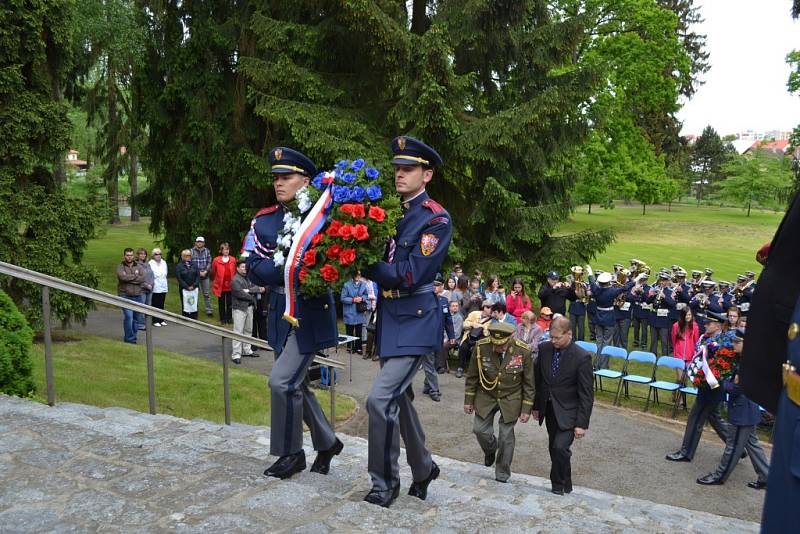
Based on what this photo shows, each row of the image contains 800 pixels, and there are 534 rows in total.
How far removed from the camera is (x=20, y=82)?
12.2 meters

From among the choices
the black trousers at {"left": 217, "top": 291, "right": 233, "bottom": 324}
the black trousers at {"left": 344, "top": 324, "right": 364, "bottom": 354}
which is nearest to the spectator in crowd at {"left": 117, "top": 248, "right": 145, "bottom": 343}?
the black trousers at {"left": 217, "top": 291, "right": 233, "bottom": 324}

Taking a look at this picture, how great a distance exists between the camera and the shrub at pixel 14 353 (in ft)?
21.2

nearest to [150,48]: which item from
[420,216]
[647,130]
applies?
[420,216]

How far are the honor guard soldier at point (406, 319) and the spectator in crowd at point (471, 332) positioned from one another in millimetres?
8902

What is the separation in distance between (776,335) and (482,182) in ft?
52.2

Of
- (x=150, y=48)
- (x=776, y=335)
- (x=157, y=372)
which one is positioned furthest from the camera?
(x=150, y=48)

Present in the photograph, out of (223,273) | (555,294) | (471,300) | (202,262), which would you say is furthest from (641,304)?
(202,262)

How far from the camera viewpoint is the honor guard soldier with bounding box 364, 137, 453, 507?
450 centimetres

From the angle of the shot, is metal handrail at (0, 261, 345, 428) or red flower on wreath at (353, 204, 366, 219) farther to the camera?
metal handrail at (0, 261, 345, 428)

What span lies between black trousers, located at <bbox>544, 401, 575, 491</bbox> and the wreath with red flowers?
13.6ft

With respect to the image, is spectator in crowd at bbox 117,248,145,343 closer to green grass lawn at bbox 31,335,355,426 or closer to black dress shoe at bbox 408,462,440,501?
green grass lawn at bbox 31,335,355,426

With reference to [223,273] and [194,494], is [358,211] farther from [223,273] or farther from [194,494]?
[223,273]

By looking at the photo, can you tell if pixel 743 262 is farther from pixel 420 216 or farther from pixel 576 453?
pixel 420 216

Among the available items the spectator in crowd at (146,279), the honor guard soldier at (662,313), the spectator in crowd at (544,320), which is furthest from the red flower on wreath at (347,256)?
the honor guard soldier at (662,313)
